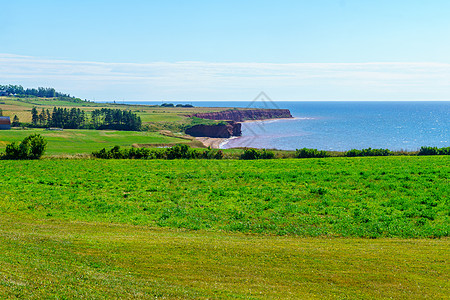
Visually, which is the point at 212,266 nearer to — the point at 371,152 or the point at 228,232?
the point at 228,232

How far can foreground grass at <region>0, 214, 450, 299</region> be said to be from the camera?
42.1 ft

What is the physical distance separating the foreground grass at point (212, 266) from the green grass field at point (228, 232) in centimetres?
5

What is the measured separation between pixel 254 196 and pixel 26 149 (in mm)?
36951

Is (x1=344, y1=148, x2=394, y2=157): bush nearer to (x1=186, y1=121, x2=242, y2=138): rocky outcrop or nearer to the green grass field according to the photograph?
the green grass field

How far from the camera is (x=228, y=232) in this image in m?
21.2

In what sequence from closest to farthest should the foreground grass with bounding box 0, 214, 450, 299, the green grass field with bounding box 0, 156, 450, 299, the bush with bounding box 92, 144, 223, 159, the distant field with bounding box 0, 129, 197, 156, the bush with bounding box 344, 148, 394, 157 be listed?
1. the foreground grass with bounding box 0, 214, 450, 299
2. the green grass field with bounding box 0, 156, 450, 299
3. the bush with bounding box 92, 144, 223, 159
4. the bush with bounding box 344, 148, 394, 157
5. the distant field with bounding box 0, 129, 197, 156

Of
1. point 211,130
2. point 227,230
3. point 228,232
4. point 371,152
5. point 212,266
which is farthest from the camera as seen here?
point 211,130

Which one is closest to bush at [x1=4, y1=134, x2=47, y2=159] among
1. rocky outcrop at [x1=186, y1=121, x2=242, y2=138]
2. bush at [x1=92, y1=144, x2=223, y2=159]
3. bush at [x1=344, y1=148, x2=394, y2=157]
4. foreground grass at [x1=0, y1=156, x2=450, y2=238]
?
bush at [x1=92, y1=144, x2=223, y2=159]

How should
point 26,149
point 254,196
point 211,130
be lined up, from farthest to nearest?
point 211,130
point 26,149
point 254,196

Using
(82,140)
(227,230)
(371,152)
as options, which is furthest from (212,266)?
(82,140)

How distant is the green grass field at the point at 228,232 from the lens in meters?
13.5

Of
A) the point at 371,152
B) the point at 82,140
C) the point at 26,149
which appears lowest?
the point at 82,140

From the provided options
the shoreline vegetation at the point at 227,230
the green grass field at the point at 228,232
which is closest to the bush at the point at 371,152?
the shoreline vegetation at the point at 227,230

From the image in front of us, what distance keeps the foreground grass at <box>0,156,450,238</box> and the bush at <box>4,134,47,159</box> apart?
901 cm
